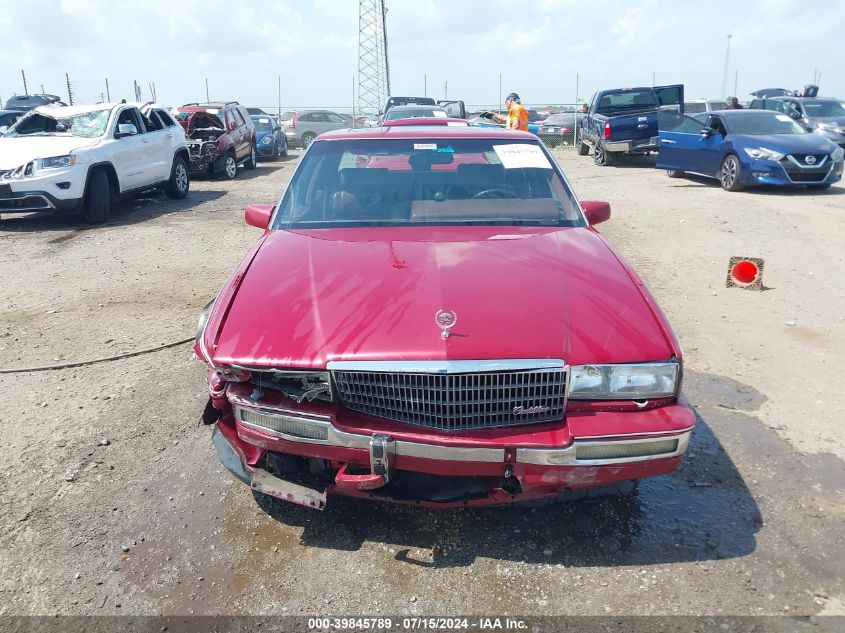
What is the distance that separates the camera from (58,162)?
10062 millimetres

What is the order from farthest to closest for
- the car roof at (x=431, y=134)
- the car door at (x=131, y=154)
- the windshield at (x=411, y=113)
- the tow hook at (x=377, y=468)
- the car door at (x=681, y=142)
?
the windshield at (x=411, y=113)
the car door at (x=681, y=142)
the car door at (x=131, y=154)
the car roof at (x=431, y=134)
the tow hook at (x=377, y=468)

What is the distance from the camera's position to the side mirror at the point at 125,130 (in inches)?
428

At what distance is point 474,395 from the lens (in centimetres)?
277

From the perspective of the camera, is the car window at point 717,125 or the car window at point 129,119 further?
the car window at point 717,125

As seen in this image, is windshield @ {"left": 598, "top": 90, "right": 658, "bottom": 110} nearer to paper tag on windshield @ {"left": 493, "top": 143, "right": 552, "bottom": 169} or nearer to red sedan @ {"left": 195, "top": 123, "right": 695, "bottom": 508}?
paper tag on windshield @ {"left": 493, "top": 143, "right": 552, "bottom": 169}

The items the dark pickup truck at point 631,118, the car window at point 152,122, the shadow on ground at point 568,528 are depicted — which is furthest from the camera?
the dark pickup truck at point 631,118

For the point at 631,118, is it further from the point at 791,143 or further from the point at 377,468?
the point at 377,468

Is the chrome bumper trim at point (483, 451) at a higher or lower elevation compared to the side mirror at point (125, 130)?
lower

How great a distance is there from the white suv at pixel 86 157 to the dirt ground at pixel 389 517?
4.39 metres

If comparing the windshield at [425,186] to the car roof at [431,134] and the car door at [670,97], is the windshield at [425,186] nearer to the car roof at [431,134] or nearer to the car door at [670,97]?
the car roof at [431,134]

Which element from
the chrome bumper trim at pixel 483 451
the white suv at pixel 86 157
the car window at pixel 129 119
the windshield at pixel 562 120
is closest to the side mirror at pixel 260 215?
the chrome bumper trim at pixel 483 451

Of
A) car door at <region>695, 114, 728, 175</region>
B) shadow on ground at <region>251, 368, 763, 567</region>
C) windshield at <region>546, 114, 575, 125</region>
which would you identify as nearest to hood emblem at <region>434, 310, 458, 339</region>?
shadow on ground at <region>251, 368, 763, 567</region>

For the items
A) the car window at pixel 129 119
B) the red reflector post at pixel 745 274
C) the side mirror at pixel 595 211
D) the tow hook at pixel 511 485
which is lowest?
the red reflector post at pixel 745 274

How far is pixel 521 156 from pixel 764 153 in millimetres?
9868
